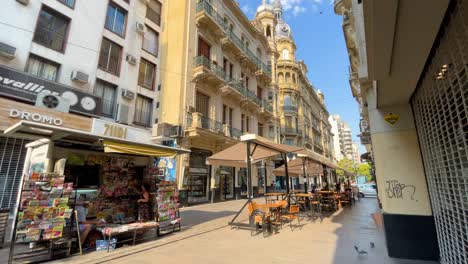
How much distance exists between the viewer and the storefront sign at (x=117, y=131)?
11.7 m

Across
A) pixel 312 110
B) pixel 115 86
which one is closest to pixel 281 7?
pixel 312 110

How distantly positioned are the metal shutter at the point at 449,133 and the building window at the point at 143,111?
14458 mm

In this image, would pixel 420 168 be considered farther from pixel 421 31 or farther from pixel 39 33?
pixel 39 33

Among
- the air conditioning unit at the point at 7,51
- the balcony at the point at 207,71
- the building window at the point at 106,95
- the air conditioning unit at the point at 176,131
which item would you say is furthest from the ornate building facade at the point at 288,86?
the air conditioning unit at the point at 7,51

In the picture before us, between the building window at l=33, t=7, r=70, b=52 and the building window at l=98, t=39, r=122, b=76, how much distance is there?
6.48 feet

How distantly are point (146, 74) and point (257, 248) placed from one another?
1440 cm

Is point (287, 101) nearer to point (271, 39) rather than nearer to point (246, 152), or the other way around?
point (271, 39)

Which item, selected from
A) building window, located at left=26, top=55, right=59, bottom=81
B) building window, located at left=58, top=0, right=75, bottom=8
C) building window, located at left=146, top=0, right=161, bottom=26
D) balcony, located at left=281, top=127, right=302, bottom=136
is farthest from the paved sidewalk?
balcony, located at left=281, top=127, right=302, bottom=136

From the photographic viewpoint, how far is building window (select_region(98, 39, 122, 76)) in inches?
547

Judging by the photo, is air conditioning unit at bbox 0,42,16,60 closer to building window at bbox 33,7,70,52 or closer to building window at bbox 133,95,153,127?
building window at bbox 33,7,70,52

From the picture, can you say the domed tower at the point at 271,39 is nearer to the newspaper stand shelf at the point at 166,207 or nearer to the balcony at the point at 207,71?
the balcony at the point at 207,71

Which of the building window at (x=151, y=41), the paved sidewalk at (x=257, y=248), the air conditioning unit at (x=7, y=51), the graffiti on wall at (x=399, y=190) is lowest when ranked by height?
the paved sidewalk at (x=257, y=248)

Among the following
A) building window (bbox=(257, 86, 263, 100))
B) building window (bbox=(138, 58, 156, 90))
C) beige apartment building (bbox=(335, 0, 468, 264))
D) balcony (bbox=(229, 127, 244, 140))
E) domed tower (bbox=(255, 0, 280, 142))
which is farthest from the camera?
domed tower (bbox=(255, 0, 280, 142))

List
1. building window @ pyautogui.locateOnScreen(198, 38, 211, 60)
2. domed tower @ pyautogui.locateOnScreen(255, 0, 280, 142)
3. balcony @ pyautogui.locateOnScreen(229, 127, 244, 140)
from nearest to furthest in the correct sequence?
building window @ pyautogui.locateOnScreen(198, 38, 211, 60), balcony @ pyautogui.locateOnScreen(229, 127, 244, 140), domed tower @ pyautogui.locateOnScreen(255, 0, 280, 142)
